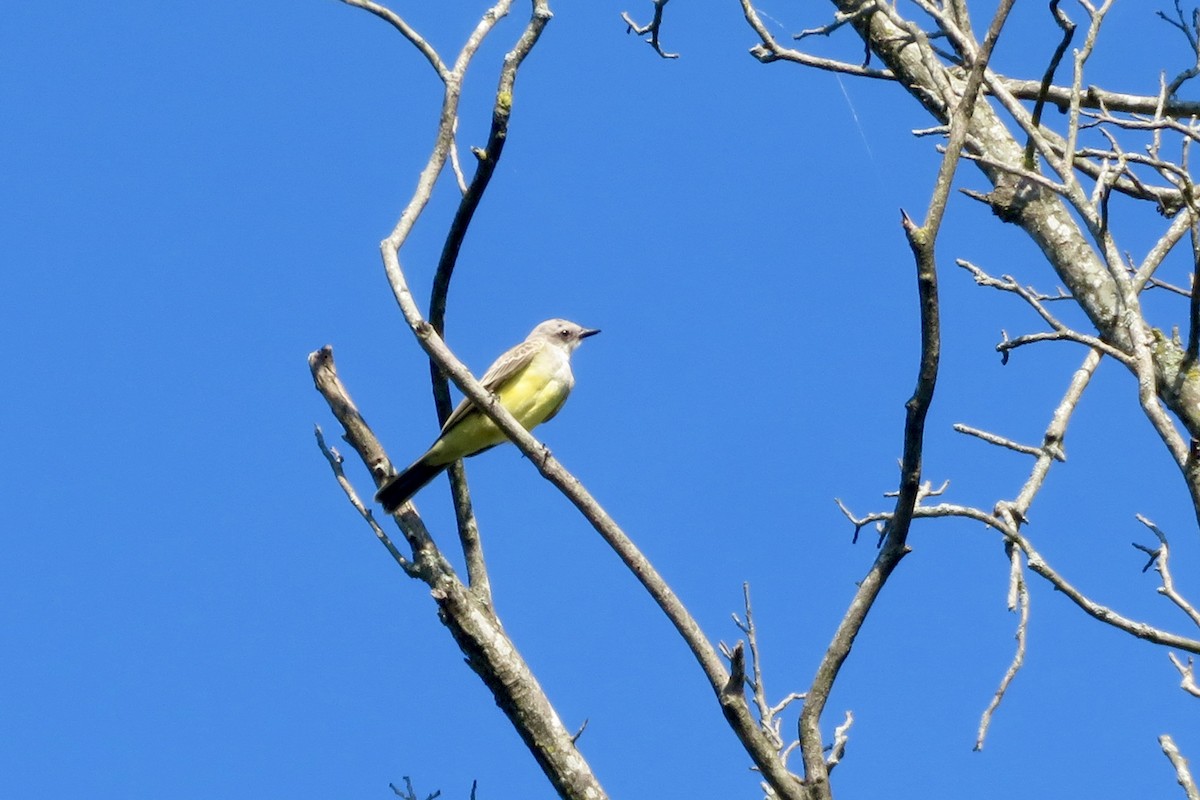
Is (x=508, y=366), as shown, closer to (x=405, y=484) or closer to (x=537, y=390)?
(x=537, y=390)

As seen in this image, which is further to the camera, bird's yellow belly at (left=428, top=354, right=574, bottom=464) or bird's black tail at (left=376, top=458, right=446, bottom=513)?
bird's yellow belly at (left=428, top=354, right=574, bottom=464)

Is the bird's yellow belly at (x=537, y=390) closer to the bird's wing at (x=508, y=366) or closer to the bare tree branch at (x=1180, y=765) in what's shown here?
the bird's wing at (x=508, y=366)

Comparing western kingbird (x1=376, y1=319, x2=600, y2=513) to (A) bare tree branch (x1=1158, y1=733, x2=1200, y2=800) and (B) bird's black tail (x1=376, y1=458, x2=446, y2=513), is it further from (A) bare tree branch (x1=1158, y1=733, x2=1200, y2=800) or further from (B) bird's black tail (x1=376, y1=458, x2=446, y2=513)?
(A) bare tree branch (x1=1158, y1=733, x2=1200, y2=800)

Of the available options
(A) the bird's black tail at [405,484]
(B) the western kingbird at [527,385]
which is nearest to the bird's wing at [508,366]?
(B) the western kingbird at [527,385]

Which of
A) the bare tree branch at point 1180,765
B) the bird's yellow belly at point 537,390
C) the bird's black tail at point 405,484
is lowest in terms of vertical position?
the bare tree branch at point 1180,765

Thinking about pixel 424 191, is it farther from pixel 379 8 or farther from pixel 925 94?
pixel 925 94

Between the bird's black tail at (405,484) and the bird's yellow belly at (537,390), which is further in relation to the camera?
the bird's yellow belly at (537,390)

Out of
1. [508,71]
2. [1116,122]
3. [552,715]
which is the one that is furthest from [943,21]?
[552,715]

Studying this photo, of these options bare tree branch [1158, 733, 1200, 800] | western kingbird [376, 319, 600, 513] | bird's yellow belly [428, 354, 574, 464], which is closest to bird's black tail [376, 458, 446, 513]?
western kingbird [376, 319, 600, 513]

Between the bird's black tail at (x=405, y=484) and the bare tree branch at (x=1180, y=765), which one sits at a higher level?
the bird's black tail at (x=405, y=484)

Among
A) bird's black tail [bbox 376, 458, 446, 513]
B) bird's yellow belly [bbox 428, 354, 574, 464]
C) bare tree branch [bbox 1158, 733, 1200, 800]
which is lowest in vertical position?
bare tree branch [bbox 1158, 733, 1200, 800]

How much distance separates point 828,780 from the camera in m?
4.36

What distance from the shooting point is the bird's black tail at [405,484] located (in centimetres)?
694

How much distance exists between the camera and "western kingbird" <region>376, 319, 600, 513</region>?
7500 mm
